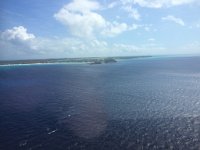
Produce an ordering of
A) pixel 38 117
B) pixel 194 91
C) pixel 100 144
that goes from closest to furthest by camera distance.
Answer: pixel 100 144, pixel 38 117, pixel 194 91

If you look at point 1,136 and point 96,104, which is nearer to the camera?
point 1,136

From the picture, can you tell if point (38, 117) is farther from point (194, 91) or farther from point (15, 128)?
point (194, 91)

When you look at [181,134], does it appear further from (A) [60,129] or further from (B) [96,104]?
(B) [96,104]

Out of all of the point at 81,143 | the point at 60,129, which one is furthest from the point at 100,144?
the point at 60,129

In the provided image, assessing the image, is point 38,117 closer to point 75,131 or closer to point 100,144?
point 75,131

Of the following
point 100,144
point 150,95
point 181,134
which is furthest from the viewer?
point 150,95

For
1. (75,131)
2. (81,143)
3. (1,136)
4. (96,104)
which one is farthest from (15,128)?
(96,104)

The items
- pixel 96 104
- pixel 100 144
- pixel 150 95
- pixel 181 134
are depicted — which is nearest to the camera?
pixel 100 144

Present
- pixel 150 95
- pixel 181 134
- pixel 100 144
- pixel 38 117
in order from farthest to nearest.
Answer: pixel 150 95 < pixel 38 117 < pixel 181 134 < pixel 100 144

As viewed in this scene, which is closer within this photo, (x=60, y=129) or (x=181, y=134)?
(x=181, y=134)
